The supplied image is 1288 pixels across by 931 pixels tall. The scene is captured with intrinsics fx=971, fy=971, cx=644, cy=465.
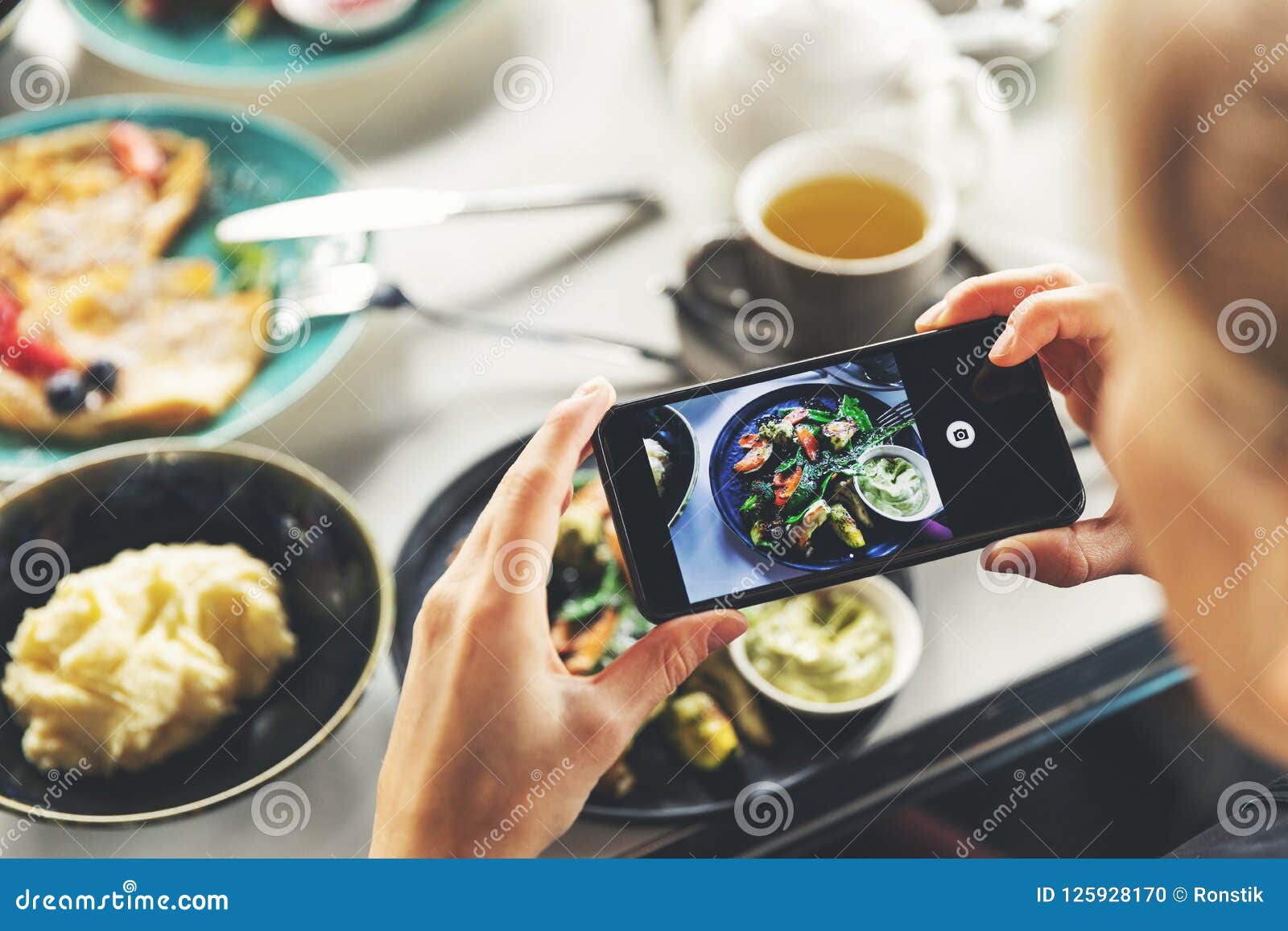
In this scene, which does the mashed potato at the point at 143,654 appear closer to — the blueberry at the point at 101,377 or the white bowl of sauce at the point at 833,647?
the blueberry at the point at 101,377

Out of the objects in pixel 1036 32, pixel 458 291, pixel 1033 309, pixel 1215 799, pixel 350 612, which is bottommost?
pixel 1215 799

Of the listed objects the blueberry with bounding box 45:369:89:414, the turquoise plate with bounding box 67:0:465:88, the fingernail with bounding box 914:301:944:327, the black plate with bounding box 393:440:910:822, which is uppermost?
the turquoise plate with bounding box 67:0:465:88

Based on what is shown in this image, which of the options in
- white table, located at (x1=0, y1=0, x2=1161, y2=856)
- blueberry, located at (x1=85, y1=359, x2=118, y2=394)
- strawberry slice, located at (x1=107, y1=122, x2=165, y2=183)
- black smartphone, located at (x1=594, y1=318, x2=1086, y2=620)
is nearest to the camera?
black smartphone, located at (x1=594, y1=318, x2=1086, y2=620)

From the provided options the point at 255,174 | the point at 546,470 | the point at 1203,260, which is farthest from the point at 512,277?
the point at 1203,260

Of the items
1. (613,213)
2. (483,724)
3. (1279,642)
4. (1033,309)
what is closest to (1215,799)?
(1279,642)

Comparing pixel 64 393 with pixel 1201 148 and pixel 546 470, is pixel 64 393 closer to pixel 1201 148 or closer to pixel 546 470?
pixel 546 470

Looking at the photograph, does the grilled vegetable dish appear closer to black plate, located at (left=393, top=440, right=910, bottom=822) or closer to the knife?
black plate, located at (left=393, top=440, right=910, bottom=822)

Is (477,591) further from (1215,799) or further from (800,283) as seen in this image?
(1215,799)

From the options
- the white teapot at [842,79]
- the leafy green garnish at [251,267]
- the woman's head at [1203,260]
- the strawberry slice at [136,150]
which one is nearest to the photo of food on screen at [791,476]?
the woman's head at [1203,260]

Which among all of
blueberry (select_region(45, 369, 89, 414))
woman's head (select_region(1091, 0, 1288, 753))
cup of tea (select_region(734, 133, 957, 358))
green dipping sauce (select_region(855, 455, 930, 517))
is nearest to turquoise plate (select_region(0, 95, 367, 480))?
blueberry (select_region(45, 369, 89, 414))
